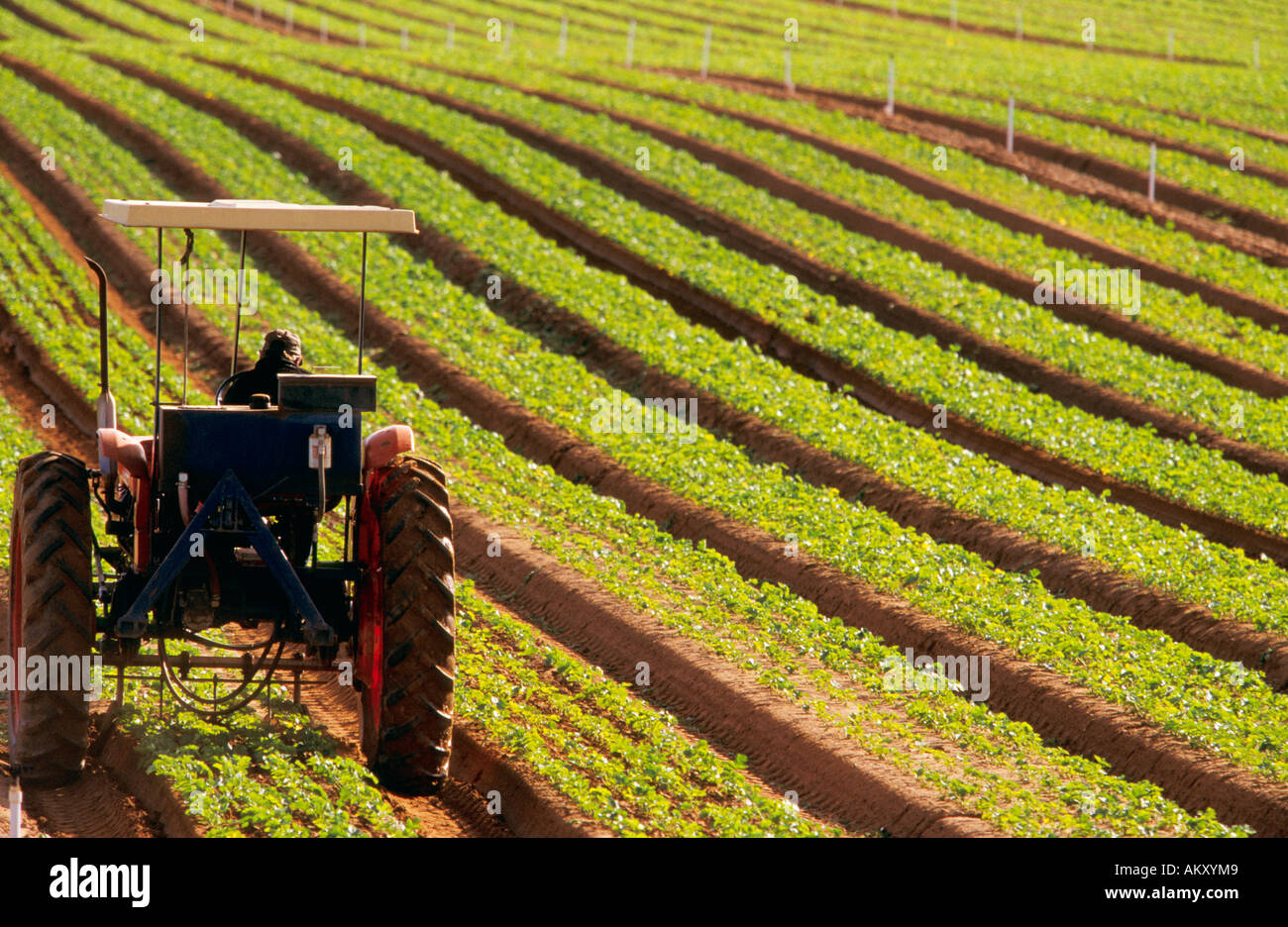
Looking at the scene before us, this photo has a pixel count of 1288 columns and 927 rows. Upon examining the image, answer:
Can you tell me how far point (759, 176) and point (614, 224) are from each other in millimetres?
4197

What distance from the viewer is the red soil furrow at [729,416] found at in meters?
13.2

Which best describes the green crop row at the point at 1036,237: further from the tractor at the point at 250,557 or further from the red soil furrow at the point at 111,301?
the tractor at the point at 250,557

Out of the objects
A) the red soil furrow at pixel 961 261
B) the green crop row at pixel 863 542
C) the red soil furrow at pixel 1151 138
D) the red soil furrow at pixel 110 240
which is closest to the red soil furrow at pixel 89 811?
the green crop row at pixel 863 542

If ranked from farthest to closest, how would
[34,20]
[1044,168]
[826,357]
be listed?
[34,20]
[1044,168]
[826,357]

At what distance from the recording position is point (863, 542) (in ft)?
47.2

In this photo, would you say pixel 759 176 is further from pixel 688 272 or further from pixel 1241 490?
pixel 1241 490

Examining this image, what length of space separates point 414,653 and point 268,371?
2.22 m

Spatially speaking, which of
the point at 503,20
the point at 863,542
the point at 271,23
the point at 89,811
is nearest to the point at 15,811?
the point at 89,811

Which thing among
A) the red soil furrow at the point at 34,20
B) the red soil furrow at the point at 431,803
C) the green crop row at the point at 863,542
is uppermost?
the red soil furrow at the point at 34,20

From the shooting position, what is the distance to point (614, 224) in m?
25.1

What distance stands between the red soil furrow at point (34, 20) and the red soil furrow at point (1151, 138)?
2198cm

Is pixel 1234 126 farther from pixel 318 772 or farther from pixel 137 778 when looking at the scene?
pixel 137 778

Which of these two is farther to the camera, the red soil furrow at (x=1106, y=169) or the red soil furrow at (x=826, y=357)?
the red soil furrow at (x=1106, y=169)
